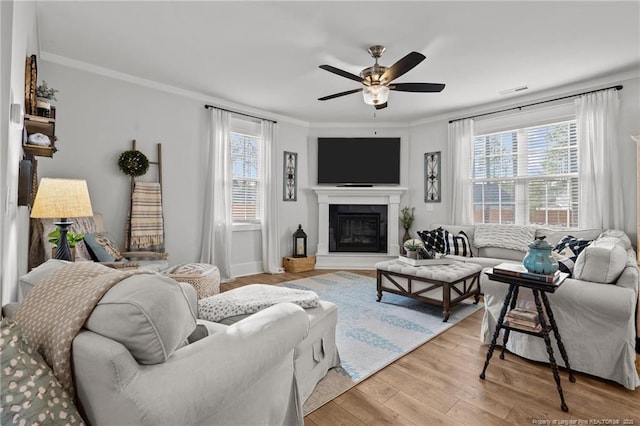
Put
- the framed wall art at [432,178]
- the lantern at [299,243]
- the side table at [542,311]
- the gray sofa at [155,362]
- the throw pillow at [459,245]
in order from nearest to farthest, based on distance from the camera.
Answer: the gray sofa at [155,362] → the side table at [542,311] → the throw pillow at [459,245] → the framed wall art at [432,178] → the lantern at [299,243]

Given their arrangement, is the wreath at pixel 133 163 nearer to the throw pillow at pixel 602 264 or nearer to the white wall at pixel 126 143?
the white wall at pixel 126 143

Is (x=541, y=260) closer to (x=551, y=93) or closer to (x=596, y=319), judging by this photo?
(x=596, y=319)

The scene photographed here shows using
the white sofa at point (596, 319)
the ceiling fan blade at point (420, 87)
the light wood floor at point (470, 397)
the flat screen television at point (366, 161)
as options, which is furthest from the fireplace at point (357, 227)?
the light wood floor at point (470, 397)

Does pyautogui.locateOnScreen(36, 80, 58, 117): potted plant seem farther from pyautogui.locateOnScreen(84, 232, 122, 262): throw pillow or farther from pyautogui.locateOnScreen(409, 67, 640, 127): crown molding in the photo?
pyautogui.locateOnScreen(409, 67, 640, 127): crown molding

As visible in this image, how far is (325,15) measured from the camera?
2.60m

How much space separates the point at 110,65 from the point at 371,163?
410 centimetres

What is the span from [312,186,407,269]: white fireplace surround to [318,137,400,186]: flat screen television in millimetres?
197

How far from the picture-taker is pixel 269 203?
17.4ft

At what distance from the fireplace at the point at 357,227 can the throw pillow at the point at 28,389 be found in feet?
16.9

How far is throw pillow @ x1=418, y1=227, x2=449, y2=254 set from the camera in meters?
4.53

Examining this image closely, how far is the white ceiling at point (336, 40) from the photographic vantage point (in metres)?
2.54

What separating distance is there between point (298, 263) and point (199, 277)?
7.83 feet

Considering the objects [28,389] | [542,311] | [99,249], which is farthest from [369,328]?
[99,249]

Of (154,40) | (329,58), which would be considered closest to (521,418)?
(329,58)
